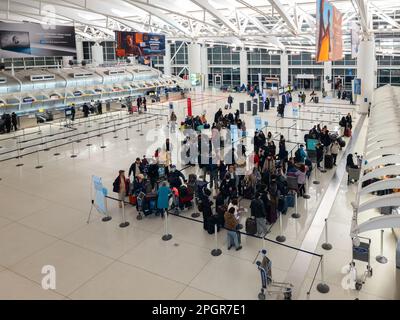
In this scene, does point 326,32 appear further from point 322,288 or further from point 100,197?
point 100,197

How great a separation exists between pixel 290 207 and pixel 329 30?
237 inches

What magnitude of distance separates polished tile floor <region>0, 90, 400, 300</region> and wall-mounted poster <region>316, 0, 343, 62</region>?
14.1ft

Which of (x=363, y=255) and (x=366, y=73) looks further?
(x=366, y=73)

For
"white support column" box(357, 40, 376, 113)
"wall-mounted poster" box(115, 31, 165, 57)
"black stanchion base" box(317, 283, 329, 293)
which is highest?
A: "wall-mounted poster" box(115, 31, 165, 57)

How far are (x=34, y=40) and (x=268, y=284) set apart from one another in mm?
22744

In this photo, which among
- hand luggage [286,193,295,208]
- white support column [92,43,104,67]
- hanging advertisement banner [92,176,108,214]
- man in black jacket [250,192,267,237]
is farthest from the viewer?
white support column [92,43,104,67]

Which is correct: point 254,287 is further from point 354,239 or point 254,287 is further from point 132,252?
point 132,252

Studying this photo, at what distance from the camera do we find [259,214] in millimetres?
8625

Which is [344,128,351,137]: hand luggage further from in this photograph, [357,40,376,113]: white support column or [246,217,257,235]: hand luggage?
[246,217,257,235]: hand luggage

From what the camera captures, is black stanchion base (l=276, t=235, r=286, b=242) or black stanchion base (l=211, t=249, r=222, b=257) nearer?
black stanchion base (l=211, t=249, r=222, b=257)

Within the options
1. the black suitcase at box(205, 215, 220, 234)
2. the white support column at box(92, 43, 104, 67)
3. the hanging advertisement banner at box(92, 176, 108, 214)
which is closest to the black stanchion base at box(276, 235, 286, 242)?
the black suitcase at box(205, 215, 220, 234)

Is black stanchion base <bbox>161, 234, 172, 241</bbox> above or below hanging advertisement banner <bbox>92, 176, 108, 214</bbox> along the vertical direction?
below

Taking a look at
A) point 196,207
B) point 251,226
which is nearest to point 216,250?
point 251,226

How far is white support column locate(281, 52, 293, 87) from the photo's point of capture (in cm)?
4745
